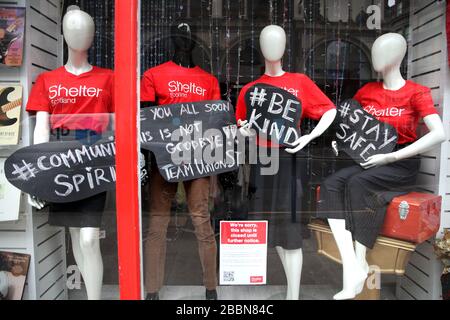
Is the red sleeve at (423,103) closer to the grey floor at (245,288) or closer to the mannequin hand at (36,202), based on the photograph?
the grey floor at (245,288)

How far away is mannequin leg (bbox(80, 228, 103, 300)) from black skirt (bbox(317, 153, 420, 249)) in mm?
1330

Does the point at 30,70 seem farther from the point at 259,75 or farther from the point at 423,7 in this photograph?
the point at 423,7

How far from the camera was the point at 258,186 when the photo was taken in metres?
2.34

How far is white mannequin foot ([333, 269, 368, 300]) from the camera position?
7.19 feet

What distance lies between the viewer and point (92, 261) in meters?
2.12

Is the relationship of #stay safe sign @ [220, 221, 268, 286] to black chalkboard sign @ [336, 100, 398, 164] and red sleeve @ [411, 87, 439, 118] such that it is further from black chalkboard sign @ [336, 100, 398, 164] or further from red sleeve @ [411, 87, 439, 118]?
red sleeve @ [411, 87, 439, 118]

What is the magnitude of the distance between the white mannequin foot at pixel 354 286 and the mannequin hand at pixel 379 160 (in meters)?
0.61

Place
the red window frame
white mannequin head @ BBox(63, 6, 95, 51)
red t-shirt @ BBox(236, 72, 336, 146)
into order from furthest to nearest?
1. red t-shirt @ BBox(236, 72, 336, 146)
2. white mannequin head @ BBox(63, 6, 95, 51)
3. the red window frame

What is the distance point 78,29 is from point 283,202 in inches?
58.7

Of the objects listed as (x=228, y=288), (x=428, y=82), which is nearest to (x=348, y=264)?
(x=228, y=288)

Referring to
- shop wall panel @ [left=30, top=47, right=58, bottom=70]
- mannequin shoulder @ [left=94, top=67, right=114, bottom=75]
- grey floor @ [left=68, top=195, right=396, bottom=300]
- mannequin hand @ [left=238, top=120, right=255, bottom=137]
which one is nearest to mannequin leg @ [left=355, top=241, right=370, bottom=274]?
grey floor @ [left=68, top=195, right=396, bottom=300]

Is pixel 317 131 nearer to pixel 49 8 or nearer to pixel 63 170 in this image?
pixel 63 170

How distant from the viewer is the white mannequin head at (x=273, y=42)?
2.14 meters

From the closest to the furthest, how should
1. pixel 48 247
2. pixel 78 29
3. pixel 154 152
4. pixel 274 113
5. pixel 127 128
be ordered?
pixel 127 128, pixel 78 29, pixel 154 152, pixel 274 113, pixel 48 247
